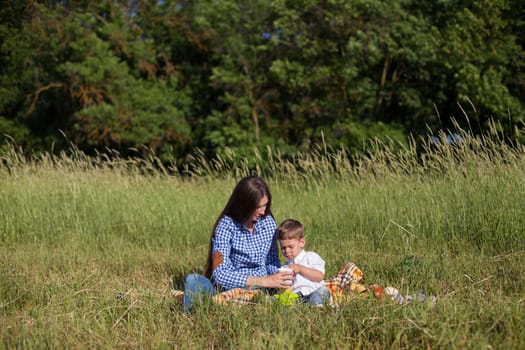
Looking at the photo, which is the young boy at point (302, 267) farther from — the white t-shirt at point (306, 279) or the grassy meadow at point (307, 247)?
the grassy meadow at point (307, 247)

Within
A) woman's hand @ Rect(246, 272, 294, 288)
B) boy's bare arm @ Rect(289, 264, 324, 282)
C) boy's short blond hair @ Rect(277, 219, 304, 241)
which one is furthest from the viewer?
boy's short blond hair @ Rect(277, 219, 304, 241)

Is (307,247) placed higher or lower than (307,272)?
lower

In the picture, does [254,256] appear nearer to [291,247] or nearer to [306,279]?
[291,247]

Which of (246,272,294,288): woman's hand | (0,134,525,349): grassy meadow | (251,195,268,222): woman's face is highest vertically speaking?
(251,195,268,222): woman's face

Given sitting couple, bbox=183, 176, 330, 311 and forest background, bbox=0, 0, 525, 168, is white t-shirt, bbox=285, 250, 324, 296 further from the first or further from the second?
forest background, bbox=0, 0, 525, 168

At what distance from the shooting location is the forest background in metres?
16.9

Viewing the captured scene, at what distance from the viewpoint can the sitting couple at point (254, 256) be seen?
4418mm

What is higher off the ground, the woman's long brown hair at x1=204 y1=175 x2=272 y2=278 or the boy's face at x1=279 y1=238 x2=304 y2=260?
the woman's long brown hair at x1=204 y1=175 x2=272 y2=278

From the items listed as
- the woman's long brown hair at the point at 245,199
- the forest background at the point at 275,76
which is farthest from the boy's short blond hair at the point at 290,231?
the forest background at the point at 275,76

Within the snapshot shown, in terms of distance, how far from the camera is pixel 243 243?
189 inches

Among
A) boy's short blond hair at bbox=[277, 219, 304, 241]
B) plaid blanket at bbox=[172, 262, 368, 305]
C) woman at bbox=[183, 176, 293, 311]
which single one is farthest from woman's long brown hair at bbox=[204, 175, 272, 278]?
plaid blanket at bbox=[172, 262, 368, 305]

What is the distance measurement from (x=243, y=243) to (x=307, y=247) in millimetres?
1848

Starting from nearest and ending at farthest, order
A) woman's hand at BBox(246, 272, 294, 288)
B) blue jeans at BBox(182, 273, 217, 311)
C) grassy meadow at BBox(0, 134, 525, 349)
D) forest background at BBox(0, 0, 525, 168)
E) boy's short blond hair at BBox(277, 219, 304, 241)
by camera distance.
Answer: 1. grassy meadow at BBox(0, 134, 525, 349)
2. blue jeans at BBox(182, 273, 217, 311)
3. woman's hand at BBox(246, 272, 294, 288)
4. boy's short blond hair at BBox(277, 219, 304, 241)
5. forest background at BBox(0, 0, 525, 168)

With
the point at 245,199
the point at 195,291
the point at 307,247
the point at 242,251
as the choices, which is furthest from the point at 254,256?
the point at 307,247
